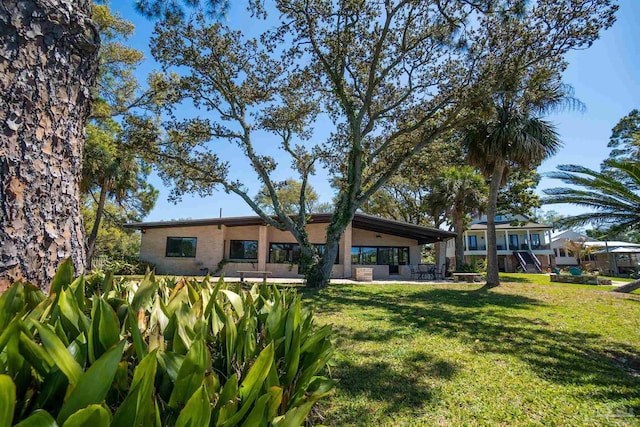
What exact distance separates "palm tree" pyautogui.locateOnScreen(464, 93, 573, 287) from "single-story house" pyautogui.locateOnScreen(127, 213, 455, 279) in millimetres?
4912

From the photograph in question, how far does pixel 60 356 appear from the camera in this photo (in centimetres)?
82

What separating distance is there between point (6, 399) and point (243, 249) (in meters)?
19.2

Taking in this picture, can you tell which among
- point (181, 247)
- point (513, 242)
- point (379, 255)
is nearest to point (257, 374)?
point (181, 247)

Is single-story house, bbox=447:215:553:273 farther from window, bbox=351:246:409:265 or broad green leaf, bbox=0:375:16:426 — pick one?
broad green leaf, bbox=0:375:16:426

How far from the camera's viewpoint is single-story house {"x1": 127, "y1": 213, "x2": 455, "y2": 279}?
17969mm

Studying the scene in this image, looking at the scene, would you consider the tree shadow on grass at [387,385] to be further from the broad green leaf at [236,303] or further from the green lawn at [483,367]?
the broad green leaf at [236,303]

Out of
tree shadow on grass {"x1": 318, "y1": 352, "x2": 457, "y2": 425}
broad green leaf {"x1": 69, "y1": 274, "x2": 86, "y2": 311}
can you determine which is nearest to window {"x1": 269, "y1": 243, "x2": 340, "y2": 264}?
tree shadow on grass {"x1": 318, "y1": 352, "x2": 457, "y2": 425}

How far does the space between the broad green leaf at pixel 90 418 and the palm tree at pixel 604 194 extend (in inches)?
341

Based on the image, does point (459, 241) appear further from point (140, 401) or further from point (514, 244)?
point (140, 401)

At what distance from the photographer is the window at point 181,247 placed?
18.5 m

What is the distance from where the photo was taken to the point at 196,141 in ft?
39.9

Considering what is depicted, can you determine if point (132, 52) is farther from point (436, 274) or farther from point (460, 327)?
point (436, 274)

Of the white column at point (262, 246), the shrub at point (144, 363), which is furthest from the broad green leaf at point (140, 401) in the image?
the white column at point (262, 246)

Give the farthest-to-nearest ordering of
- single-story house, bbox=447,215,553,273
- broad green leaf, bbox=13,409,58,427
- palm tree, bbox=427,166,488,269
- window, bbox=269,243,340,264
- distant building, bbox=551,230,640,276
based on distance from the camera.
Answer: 1. single-story house, bbox=447,215,553,273
2. distant building, bbox=551,230,640,276
3. palm tree, bbox=427,166,488,269
4. window, bbox=269,243,340,264
5. broad green leaf, bbox=13,409,58,427
